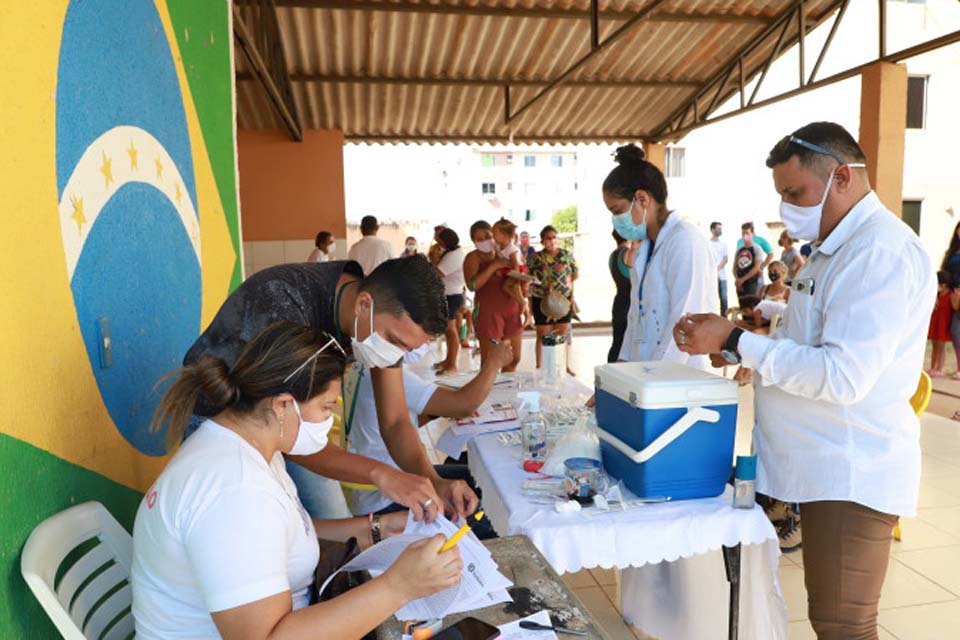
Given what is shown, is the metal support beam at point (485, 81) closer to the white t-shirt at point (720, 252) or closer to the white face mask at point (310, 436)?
the white t-shirt at point (720, 252)

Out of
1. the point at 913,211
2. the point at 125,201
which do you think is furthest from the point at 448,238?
the point at 913,211

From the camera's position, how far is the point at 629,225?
238cm

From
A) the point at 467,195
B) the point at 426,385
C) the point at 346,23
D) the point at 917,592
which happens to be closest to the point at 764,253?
the point at 346,23

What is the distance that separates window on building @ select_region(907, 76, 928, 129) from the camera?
11.3 metres

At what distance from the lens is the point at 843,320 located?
1.45 meters

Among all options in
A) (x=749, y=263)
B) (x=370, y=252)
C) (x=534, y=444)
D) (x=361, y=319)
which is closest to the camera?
(x=361, y=319)

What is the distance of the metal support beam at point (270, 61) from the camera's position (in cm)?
424

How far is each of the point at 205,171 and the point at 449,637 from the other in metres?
2.17

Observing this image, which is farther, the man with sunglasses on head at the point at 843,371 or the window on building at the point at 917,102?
the window on building at the point at 917,102

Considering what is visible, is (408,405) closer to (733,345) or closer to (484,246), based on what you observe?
(733,345)

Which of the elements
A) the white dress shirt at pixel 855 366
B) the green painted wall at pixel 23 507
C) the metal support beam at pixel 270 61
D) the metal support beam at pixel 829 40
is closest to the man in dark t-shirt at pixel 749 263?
the metal support beam at pixel 829 40

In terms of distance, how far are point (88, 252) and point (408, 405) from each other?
115 cm

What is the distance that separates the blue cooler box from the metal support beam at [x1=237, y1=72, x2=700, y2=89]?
6.31 metres

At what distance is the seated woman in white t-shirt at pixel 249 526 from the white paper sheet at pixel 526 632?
0.13 meters
